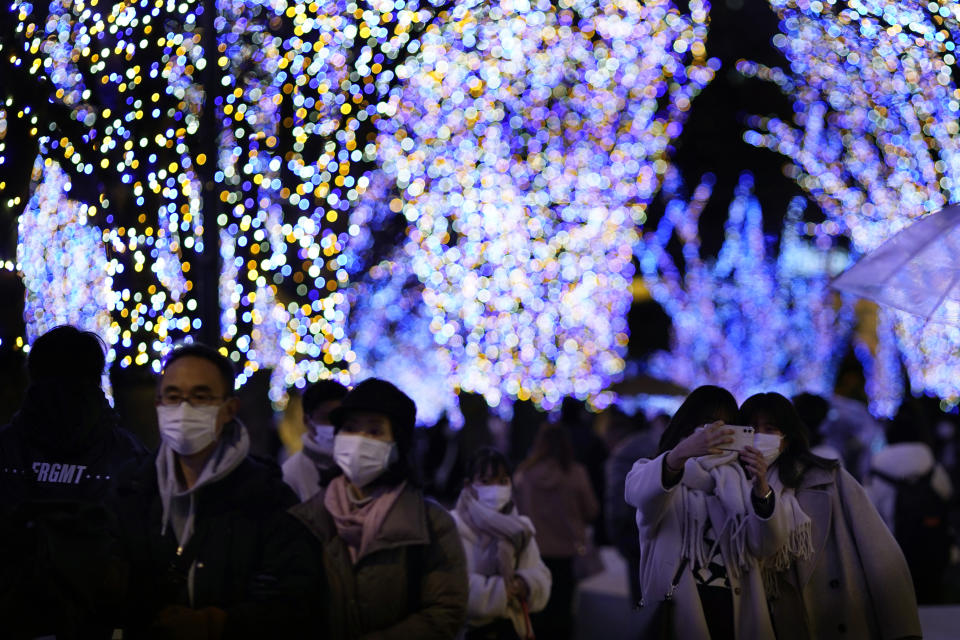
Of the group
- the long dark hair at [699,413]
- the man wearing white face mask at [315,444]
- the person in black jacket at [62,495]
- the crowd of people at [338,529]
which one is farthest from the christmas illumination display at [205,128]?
the long dark hair at [699,413]

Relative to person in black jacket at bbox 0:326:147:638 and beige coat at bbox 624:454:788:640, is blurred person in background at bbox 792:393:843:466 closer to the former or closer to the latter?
beige coat at bbox 624:454:788:640

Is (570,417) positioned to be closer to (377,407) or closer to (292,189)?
(292,189)

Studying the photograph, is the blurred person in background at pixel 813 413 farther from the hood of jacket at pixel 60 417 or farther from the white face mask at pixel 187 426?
the hood of jacket at pixel 60 417

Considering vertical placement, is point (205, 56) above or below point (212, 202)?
above

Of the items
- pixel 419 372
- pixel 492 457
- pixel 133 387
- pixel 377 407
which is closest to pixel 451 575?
pixel 377 407

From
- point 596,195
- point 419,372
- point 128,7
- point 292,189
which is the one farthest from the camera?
point 419,372

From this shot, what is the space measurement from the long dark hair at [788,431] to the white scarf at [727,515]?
19cm

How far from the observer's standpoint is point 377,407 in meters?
5.10

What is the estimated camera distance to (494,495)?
7129mm

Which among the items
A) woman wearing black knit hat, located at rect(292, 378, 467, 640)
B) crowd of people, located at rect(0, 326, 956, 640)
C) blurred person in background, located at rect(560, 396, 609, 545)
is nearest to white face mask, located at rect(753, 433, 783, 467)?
crowd of people, located at rect(0, 326, 956, 640)

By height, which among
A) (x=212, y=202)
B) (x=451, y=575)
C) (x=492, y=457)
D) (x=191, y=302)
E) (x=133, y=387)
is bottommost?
(x=451, y=575)

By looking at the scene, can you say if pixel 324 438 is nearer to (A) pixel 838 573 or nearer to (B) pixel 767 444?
(B) pixel 767 444

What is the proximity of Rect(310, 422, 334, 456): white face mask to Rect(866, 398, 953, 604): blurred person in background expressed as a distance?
18.2ft

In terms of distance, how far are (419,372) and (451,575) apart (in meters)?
27.5
